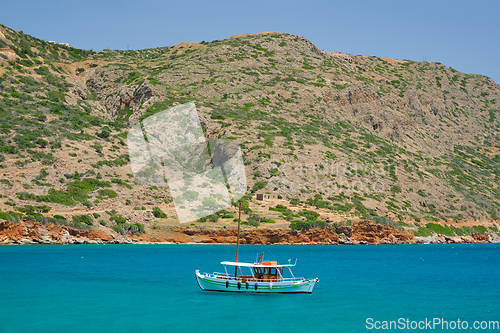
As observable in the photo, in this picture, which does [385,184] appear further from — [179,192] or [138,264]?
[138,264]

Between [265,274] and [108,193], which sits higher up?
[108,193]

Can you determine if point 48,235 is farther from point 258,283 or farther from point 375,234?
point 375,234

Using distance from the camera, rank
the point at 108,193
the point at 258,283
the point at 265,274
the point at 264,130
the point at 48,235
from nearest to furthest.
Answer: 1. the point at 258,283
2. the point at 265,274
3. the point at 48,235
4. the point at 108,193
5. the point at 264,130

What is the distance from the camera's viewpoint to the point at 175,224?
78875mm

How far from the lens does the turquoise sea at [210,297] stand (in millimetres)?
25078

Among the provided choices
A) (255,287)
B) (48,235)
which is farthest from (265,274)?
(48,235)

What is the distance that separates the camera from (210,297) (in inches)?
1256

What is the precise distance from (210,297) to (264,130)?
80.9m

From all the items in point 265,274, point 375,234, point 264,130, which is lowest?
point 375,234

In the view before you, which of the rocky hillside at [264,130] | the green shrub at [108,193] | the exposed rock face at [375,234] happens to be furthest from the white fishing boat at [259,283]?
the green shrub at [108,193]

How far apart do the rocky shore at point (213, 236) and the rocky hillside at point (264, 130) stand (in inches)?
67.8

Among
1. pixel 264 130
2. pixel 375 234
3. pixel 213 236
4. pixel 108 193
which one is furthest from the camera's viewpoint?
pixel 264 130

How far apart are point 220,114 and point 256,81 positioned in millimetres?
27478

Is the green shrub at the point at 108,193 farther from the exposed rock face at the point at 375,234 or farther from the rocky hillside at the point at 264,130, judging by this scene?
the exposed rock face at the point at 375,234
